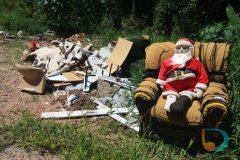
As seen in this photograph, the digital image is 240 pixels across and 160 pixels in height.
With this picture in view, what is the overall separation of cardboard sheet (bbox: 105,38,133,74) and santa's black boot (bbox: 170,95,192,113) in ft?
7.05

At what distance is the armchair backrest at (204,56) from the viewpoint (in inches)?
149

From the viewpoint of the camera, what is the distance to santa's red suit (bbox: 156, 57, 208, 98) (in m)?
3.66

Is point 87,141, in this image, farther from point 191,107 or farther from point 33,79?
point 33,79

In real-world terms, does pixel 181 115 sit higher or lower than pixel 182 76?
lower

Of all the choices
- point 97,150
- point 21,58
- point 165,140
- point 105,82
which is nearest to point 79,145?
point 97,150

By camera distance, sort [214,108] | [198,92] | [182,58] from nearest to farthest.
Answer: [214,108]
[198,92]
[182,58]

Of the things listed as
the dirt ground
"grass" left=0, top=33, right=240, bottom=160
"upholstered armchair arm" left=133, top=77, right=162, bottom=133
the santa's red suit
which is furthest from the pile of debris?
the santa's red suit

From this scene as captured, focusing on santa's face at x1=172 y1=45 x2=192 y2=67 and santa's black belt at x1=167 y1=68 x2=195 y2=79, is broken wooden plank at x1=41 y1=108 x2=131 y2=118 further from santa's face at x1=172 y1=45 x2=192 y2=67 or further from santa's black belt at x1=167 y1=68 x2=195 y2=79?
santa's face at x1=172 y1=45 x2=192 y2=67

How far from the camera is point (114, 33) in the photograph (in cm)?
875

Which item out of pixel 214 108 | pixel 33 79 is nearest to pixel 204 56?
pixel 214 108

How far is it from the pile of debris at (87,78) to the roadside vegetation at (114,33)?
12.9 inches

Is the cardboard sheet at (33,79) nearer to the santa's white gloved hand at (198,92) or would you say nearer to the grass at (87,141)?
the grass at (87,141)

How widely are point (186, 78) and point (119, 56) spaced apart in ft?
6.80

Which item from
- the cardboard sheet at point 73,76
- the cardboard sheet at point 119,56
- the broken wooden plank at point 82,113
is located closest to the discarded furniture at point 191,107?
the broken wooden plank at point 82,113
